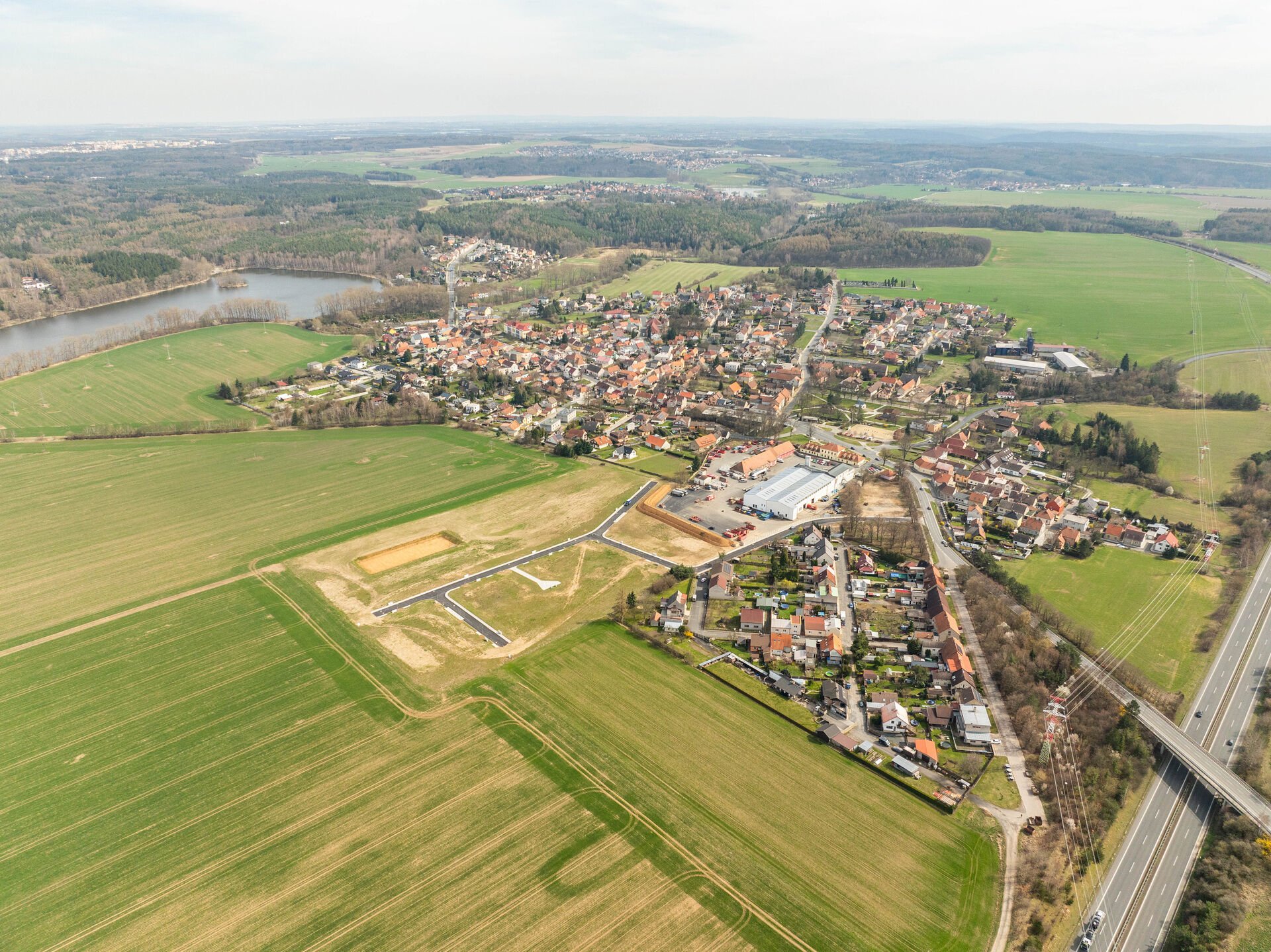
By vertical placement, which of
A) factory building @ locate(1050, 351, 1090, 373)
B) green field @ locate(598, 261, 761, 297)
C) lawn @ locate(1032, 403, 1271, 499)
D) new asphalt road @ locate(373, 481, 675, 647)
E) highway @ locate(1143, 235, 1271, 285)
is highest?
highway @ locate(1143, 235, 1271, 285)

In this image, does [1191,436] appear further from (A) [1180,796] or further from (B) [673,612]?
(B) [673,612]

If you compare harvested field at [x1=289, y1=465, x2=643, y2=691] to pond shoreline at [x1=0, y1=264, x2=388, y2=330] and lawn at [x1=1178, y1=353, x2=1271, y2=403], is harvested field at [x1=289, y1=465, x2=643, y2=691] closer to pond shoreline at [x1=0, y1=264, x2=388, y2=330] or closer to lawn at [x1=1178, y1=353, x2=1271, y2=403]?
lawn at [x1=1178, y1=353, x2=1271, y2=403]

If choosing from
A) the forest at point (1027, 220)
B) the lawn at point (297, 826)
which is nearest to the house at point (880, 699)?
the lawn at point (297, 826)

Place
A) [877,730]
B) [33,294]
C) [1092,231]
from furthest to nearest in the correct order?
[1092,231] < [33,294] < [877,730]

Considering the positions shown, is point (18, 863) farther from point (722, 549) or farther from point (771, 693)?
point (722, 549)

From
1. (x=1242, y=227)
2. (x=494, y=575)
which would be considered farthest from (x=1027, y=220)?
(x=494, y=575)

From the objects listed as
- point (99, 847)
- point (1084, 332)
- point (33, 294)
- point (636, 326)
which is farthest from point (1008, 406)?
point (33, 294)

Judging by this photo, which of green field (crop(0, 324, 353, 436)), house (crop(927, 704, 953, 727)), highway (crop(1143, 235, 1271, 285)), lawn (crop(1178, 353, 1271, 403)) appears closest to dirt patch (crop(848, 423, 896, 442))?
lawn (crop(1178, 353, 1271, 403))

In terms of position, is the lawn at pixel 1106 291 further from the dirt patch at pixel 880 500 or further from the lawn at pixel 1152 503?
the dirt patch at pixel 880 500
